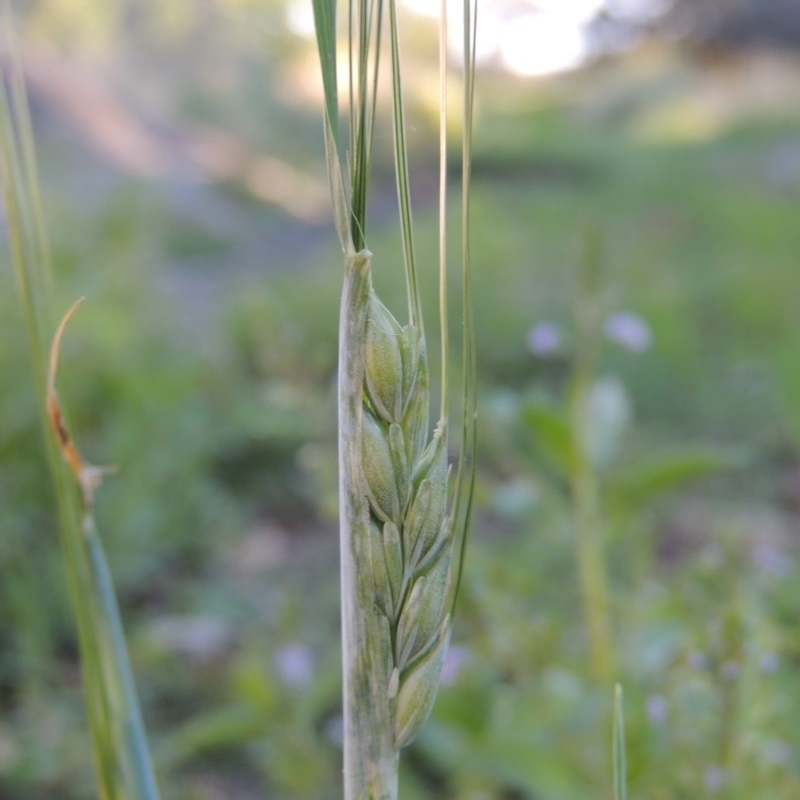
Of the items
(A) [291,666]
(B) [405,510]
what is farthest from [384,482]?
(A) [291,666]

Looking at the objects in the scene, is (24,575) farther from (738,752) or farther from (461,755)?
(738,752)

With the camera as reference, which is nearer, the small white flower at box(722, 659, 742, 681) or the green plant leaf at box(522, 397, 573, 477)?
the small white flower at box(722, 659, 742, 681)

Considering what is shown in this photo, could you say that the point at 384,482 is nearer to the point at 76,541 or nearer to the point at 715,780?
the point at 76,541

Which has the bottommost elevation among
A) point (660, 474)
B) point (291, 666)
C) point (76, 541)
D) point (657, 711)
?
point (291, 666)

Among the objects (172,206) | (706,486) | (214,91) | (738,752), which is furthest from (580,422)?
(214,91)

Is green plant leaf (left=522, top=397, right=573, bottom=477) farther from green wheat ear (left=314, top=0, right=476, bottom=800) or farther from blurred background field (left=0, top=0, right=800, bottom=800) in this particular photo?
green wheat ear (left=314, top=0, right=476, bottom=800)

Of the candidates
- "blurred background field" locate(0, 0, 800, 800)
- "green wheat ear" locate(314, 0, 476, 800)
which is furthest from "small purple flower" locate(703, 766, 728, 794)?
"green wheat ear" locate(314, 0, 476, 800)
